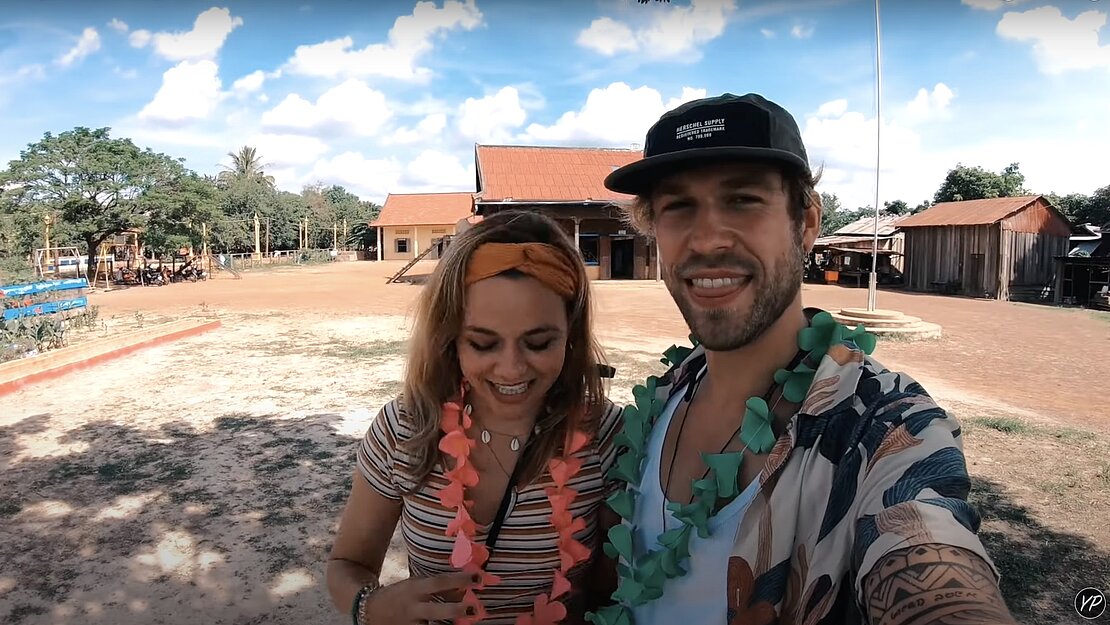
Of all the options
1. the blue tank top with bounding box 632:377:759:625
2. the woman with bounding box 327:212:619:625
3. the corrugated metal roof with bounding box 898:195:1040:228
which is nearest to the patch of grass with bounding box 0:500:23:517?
the woman with bounding box 327:212:619:625

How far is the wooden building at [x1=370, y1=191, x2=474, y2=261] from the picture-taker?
142ft

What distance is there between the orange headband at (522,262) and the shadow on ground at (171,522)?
244cm

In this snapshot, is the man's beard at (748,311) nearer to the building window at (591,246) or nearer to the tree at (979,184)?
the building window at (591,246)

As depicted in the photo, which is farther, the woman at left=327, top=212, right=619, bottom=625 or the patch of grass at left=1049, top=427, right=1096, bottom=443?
the patch of grass at left=1049, top=427, right=1096, bottom=443

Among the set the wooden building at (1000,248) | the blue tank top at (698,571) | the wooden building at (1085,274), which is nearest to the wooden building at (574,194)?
the wooden building at (1000,248)

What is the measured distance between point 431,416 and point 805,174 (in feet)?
3.31

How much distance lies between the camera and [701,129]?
1232 mm

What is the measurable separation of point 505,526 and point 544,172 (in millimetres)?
24479

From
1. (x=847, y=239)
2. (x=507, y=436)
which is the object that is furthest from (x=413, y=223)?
(x=507, y=436)

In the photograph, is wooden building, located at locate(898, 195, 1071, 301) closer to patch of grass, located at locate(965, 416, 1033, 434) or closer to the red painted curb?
patch of grass, located at locate(965, 416, 1033, 434)

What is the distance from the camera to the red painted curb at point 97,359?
294 inches

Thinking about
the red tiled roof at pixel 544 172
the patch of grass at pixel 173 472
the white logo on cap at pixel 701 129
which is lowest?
the patch of grass at pixel 173 472

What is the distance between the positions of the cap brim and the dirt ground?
2456 millimetres

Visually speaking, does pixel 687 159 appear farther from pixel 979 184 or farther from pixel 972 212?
pixel 979 184
